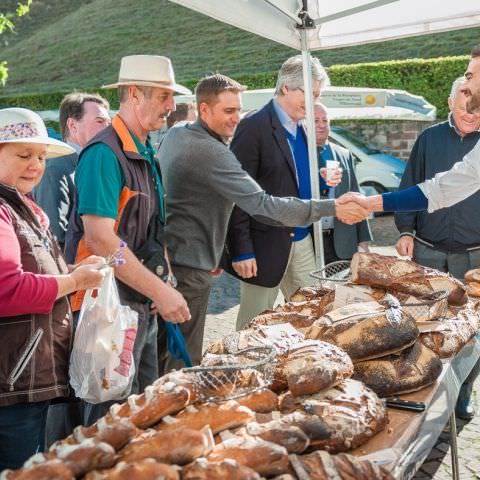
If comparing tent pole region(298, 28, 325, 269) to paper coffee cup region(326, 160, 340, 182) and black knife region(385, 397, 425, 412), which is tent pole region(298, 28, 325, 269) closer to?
paper coffee cup region(326, 160, 340, 182)

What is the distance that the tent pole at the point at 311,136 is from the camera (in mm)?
4258

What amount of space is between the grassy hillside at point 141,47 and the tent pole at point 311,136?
16.8 meters

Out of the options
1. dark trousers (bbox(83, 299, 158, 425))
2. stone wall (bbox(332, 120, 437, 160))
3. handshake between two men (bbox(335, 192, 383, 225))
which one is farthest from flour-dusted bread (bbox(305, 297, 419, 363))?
stone wall (bbox(332, 120, 437, 160))

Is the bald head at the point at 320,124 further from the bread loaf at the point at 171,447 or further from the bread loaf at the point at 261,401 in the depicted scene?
the bread loaf at the point at 171,447

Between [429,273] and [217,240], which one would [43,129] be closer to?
[217,240]

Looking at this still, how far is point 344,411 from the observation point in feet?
6.33

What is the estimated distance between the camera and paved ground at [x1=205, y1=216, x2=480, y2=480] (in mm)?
3695

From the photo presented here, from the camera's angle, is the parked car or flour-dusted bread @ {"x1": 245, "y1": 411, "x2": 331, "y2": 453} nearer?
flour-dusted bread @ {"x1": 245, "y1": 411, "x2": 331, "y2": 453}

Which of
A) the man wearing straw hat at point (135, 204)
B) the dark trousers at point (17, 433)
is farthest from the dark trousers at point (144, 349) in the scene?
the dark trousers at point (17, 433)

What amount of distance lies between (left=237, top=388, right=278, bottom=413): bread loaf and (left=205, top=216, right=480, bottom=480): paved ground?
6.70 ft

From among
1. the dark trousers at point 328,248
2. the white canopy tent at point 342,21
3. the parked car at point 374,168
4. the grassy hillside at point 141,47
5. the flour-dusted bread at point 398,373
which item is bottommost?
the parked car at point 374,168

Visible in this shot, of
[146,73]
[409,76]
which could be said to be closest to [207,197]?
[146,73]

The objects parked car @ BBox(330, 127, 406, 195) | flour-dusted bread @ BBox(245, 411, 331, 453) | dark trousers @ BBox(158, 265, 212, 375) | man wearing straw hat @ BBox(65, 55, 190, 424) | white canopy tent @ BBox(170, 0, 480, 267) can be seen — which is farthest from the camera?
parked car @ BBox(330, 127, 406, 195)

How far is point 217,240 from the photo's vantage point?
12.4ft
